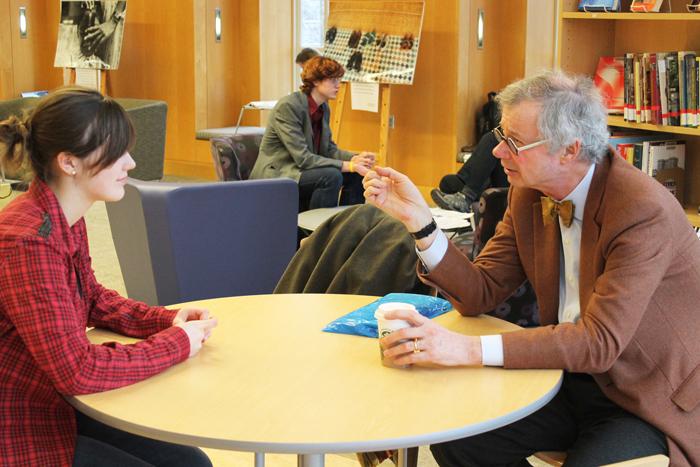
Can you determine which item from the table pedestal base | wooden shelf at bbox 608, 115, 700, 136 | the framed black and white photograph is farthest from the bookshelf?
the framed black and white photograph

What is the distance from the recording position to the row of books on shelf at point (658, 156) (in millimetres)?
4312

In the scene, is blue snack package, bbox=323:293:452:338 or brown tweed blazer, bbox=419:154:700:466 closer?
brown tweed blazer, bbox=419:154:700:466

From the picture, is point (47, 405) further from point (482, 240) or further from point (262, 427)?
point (482, 240)

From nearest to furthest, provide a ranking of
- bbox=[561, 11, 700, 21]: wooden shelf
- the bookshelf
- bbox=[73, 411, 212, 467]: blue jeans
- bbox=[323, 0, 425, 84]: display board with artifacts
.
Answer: bbox=[73, 411, 212, 467]: blue jeans < bbox=[561, 11, 700, 21]: wooden shelf < the bookshelf < bbox=[323, 0, 425, 84]: display board with artifacts

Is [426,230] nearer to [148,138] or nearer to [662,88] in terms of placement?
[662,88]

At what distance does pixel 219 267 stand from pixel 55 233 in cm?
212

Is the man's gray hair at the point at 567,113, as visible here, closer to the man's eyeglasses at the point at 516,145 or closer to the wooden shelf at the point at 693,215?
the man's eyeglasses at the point at 516,145

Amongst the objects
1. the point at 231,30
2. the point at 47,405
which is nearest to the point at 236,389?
the point at 47,405

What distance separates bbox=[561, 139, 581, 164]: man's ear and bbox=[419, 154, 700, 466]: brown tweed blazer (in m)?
0.07

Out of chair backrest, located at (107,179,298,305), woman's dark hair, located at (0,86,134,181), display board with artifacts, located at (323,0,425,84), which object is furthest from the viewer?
display board with artifacts, located at (323,0,425,84)

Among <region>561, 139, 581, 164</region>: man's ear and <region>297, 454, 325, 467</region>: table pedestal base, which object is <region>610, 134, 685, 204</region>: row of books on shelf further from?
<region>297, 454, 325, 467</region>: table pedestal base

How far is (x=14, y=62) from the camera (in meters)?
11.1

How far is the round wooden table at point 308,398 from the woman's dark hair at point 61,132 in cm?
43

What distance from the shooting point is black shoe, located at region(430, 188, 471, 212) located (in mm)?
6180
